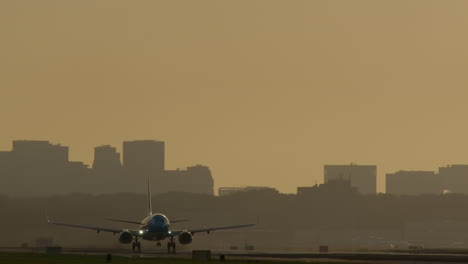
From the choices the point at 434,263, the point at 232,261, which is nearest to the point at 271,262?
the point at 232,261

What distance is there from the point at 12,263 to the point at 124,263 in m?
12.4

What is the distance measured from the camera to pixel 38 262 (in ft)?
596

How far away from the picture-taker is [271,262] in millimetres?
190875

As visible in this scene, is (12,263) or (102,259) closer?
(12,263)

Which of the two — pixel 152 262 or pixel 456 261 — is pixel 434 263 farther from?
pixel 152 262

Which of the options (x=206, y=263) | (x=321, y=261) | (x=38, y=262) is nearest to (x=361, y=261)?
(x=321, y=261)

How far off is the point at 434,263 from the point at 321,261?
52.2 feet

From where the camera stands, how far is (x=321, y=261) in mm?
199125

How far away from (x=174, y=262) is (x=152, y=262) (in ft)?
8.25

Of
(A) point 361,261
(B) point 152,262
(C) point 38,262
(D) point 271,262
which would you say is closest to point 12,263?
(C) point 38,262

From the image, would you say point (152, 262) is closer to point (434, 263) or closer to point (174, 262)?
point (174, 262)

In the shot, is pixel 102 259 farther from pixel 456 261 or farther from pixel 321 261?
pixel 456 261

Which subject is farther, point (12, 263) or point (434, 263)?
point (434, 263)

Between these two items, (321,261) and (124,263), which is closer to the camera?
(124,263)
